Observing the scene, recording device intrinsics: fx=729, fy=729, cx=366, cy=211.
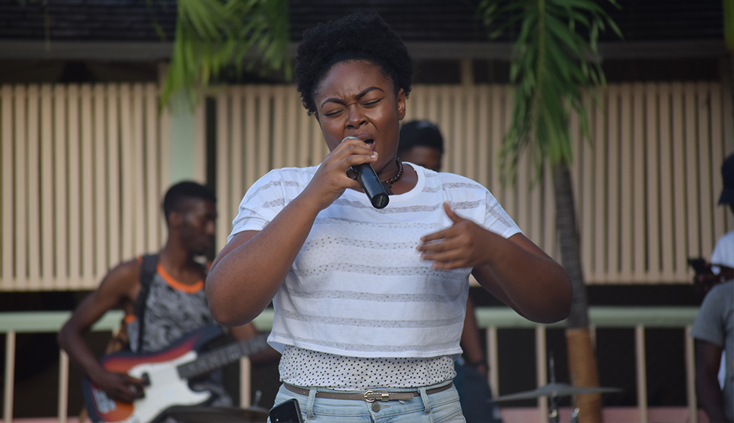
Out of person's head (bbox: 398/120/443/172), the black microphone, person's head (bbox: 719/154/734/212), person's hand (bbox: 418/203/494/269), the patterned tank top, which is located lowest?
the patterned tank top

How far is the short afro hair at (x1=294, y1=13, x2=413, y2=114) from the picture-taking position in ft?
5.65

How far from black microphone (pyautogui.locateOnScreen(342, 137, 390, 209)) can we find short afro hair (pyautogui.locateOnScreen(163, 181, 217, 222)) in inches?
125

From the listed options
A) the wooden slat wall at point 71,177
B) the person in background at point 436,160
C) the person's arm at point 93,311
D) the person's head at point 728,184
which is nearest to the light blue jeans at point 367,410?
the person in background at point 436,160

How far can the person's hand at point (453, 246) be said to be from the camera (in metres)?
1.37

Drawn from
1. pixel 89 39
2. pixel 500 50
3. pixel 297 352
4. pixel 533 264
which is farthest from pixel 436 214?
pixel 89 39

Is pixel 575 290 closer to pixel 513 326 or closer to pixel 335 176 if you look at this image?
pixel 513 326

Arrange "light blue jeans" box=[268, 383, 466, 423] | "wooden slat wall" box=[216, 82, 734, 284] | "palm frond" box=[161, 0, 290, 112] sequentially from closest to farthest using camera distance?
"light blue jeans" box=[268, 383, 466, 423], "palm frond" box=[161, 0, 290, 112], "wooden slat wall" box=[216, 82, 734, 284]

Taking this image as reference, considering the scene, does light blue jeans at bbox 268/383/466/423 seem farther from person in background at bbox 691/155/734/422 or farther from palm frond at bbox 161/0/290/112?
palm frond at bbox 161/0/290/112

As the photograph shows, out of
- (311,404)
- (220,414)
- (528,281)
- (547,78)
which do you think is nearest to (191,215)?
(220,414)

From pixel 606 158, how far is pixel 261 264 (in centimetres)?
430

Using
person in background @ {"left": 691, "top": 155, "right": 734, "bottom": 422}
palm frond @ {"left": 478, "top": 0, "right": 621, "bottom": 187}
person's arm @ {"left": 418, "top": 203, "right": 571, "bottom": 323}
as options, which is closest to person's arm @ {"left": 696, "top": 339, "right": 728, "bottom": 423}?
person in background @ {"left": 691, "top": 155, "right": 734, "bottom": 422}

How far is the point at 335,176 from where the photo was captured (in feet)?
4.64

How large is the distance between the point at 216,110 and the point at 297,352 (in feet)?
13.1

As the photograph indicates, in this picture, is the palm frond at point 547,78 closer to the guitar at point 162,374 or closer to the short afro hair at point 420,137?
the short afro hair at point 420,137
